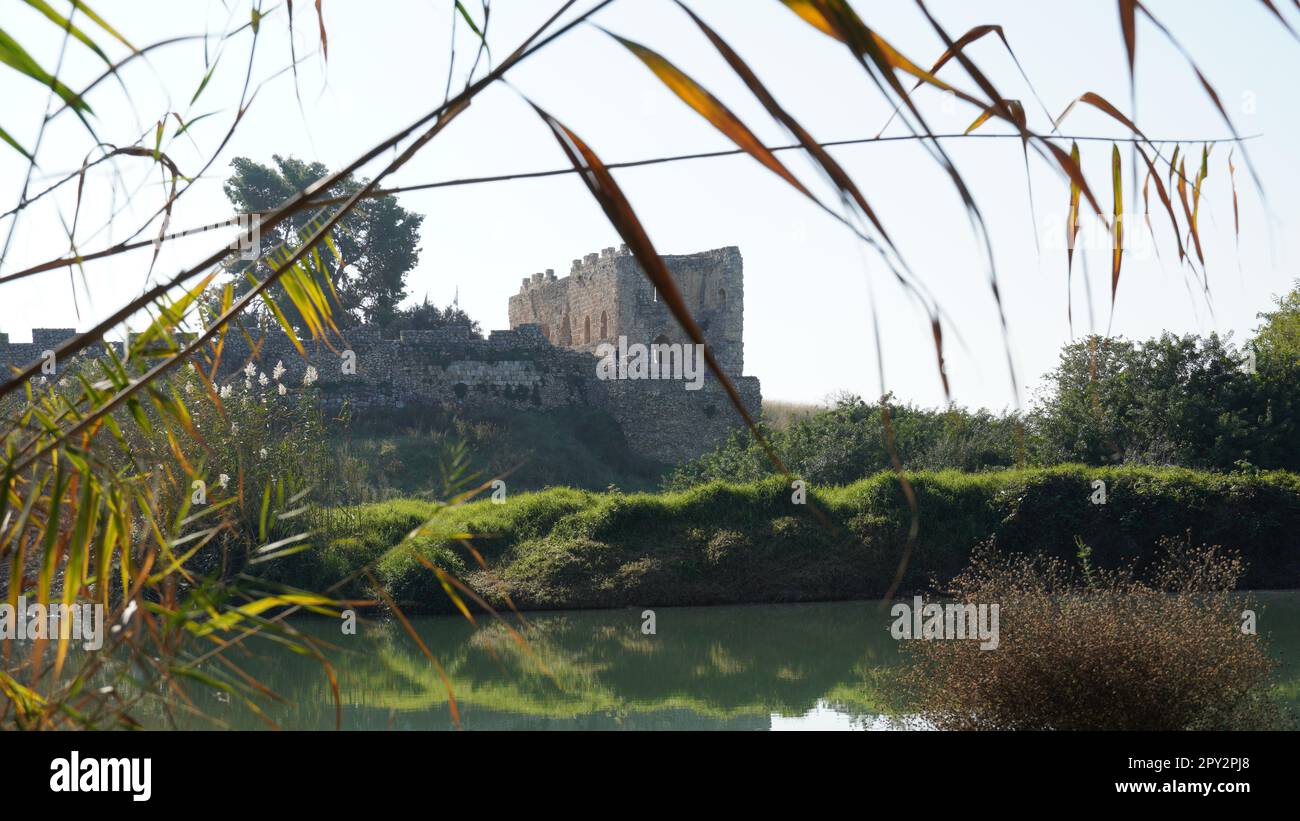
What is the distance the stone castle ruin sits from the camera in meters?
23.8

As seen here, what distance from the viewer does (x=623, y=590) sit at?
41.4ft

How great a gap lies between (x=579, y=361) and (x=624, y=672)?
57.0 ft

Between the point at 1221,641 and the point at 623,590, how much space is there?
7338mm

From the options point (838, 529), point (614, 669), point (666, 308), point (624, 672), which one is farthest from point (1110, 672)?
point (666, 308)

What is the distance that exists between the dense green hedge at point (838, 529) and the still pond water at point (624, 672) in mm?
435

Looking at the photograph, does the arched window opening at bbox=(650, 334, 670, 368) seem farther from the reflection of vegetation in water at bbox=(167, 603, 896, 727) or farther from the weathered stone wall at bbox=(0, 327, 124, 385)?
the reflection of vegetation in water at bbox=(167, 603, 896, 727)

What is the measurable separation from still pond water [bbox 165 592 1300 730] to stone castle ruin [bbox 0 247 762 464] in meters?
11.1

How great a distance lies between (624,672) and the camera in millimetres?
9242

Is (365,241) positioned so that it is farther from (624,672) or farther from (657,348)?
(624,672)

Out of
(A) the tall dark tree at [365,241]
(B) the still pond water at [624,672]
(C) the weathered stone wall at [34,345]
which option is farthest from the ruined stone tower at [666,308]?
(B) the still pond water at [624,672]

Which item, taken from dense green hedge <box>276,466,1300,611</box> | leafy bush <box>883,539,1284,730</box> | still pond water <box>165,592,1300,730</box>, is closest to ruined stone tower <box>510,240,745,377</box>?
dense green hedge <box>276,466,1300,611</box>

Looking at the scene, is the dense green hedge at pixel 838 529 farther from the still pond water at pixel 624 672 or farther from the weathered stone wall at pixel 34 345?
the weathered stone wall at pixel 34 345
